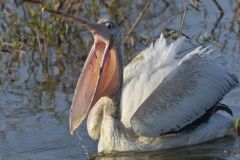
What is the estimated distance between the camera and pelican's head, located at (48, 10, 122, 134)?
7.07 meters

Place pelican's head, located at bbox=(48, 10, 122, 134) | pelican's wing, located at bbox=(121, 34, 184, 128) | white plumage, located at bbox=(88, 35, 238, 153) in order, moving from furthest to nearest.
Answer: pelican's wing, located at bbox=(121, 34, 184, 128) → white plumage, located at bbox=(88, 35, 238, 153) → pelican's head, located at bbox=(48, 10, 122, 134)

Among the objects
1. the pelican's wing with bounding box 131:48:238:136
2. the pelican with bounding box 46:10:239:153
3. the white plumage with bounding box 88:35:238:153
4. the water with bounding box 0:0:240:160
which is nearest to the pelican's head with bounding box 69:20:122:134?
the pelican with bounding box 46:10:239:153

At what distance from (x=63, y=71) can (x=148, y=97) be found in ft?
8.01

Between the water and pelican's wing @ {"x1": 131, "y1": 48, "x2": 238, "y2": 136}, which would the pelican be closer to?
pelican's wing @ {"x1": 131, "y1": 48, "x2": 238, "y2": 136}

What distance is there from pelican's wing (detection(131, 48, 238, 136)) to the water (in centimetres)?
24

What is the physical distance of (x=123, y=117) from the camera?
25.0 ft

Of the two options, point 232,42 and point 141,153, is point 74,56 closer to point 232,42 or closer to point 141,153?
point 232,42

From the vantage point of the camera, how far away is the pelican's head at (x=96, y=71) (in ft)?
23.2

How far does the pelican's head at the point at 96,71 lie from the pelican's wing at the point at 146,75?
380mm

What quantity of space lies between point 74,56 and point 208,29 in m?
1.69

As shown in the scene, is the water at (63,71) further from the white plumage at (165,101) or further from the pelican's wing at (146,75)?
the pelican's wing at (146,75)

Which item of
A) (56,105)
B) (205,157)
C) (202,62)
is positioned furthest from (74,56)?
(205,157)

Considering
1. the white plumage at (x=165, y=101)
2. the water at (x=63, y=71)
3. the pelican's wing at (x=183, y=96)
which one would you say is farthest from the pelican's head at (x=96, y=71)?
the water at (x=63, y=71)

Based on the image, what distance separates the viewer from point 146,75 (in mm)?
7633
